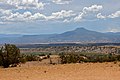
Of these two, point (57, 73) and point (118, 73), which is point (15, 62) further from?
point (118, 73)

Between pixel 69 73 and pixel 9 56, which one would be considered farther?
pixel 9 56

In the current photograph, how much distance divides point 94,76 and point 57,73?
3.35 metres

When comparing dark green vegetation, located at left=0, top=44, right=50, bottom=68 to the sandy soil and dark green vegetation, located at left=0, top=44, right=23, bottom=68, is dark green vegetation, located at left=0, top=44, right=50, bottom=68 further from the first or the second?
the sandy soil

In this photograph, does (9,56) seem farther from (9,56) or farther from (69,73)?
(69,73)

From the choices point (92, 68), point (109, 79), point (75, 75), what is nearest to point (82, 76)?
point (75, 75)

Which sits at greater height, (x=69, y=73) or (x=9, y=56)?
(x=9, y=56)

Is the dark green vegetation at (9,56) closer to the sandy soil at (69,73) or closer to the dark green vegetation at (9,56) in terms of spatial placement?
the dark green vegetation at (9,56)

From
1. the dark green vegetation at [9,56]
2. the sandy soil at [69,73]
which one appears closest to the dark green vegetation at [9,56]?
the dark green vegetation at [9,56]

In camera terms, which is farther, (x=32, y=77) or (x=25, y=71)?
(x=25, y=71)

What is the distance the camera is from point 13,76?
24.5 meters

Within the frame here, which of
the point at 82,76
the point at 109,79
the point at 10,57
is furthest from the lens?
the point at 10,57

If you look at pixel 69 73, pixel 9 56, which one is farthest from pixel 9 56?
pixel 69 73

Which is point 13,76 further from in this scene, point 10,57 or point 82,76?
point 10,57

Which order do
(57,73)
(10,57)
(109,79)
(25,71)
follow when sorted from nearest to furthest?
(109,79) < (57,73) < (25,71) < (10,57)
